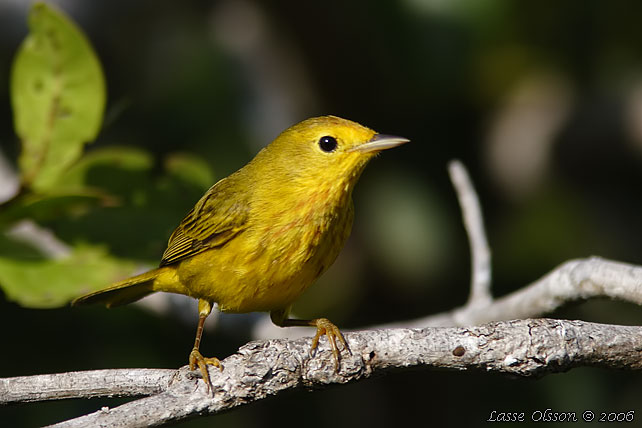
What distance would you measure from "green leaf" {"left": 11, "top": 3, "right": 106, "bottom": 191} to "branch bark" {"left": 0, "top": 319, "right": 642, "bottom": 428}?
1.03 m

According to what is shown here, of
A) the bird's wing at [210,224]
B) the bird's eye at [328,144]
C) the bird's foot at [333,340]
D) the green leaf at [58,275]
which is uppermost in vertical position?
the bird's eye at [328,144]

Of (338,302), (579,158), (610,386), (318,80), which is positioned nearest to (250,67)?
(318,80)

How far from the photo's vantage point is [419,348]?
7.93 feet

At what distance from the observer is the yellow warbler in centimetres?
321

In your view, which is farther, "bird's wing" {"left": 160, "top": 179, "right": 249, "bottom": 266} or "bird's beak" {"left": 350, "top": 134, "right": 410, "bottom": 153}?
"bird's wing" {"left": 160, "top": 179, "right": 249, "bottom": 266}

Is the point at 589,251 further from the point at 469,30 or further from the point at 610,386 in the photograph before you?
the point at 469,30

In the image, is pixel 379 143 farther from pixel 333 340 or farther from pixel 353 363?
pixel 353 363

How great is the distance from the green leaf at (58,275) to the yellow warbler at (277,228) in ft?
0.72

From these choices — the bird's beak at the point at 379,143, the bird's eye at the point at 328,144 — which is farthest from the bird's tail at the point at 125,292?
the bird's beak at the point at 379,143

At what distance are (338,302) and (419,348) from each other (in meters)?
2.56

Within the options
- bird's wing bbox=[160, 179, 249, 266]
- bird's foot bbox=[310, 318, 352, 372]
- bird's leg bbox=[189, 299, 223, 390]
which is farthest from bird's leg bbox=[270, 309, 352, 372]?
bird's wing bbox=[160, 179, 249, 266]

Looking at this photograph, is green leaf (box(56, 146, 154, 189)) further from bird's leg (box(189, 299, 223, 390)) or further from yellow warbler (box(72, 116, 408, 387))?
bird's leg (box(189, 299, 223, 390))

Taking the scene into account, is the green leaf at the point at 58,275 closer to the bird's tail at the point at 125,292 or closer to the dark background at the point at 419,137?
the bird's tail at the point at 125,292

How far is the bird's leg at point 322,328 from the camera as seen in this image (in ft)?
8.14
